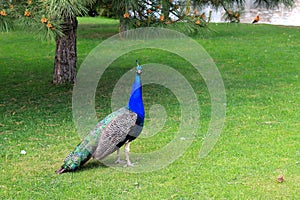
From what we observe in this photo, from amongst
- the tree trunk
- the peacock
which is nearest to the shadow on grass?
the peacock

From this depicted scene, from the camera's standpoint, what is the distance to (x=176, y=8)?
22.9ft

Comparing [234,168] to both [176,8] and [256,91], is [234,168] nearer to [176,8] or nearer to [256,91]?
[176,8]

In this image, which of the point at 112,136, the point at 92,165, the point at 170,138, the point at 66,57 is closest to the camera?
the point at 112,136

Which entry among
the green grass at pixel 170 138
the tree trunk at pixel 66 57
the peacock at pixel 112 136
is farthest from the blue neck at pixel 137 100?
the tree trunk at pixel 66 57

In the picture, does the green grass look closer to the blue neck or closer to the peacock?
the peacock

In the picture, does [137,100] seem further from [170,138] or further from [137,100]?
[170,138]

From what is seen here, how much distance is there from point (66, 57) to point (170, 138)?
343 cm

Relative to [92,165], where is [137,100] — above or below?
above

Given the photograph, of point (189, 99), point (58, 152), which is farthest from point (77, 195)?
point (189, 99)

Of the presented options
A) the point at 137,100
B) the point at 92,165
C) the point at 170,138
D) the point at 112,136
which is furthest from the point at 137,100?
the point at 170,138

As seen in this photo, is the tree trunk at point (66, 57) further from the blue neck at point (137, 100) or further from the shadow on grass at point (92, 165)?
the blue neck at point (137, 100)

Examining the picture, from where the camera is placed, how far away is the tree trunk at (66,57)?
8805 mm

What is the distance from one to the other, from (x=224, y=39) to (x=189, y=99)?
6.83 metres

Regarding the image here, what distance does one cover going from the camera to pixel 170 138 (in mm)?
6059
